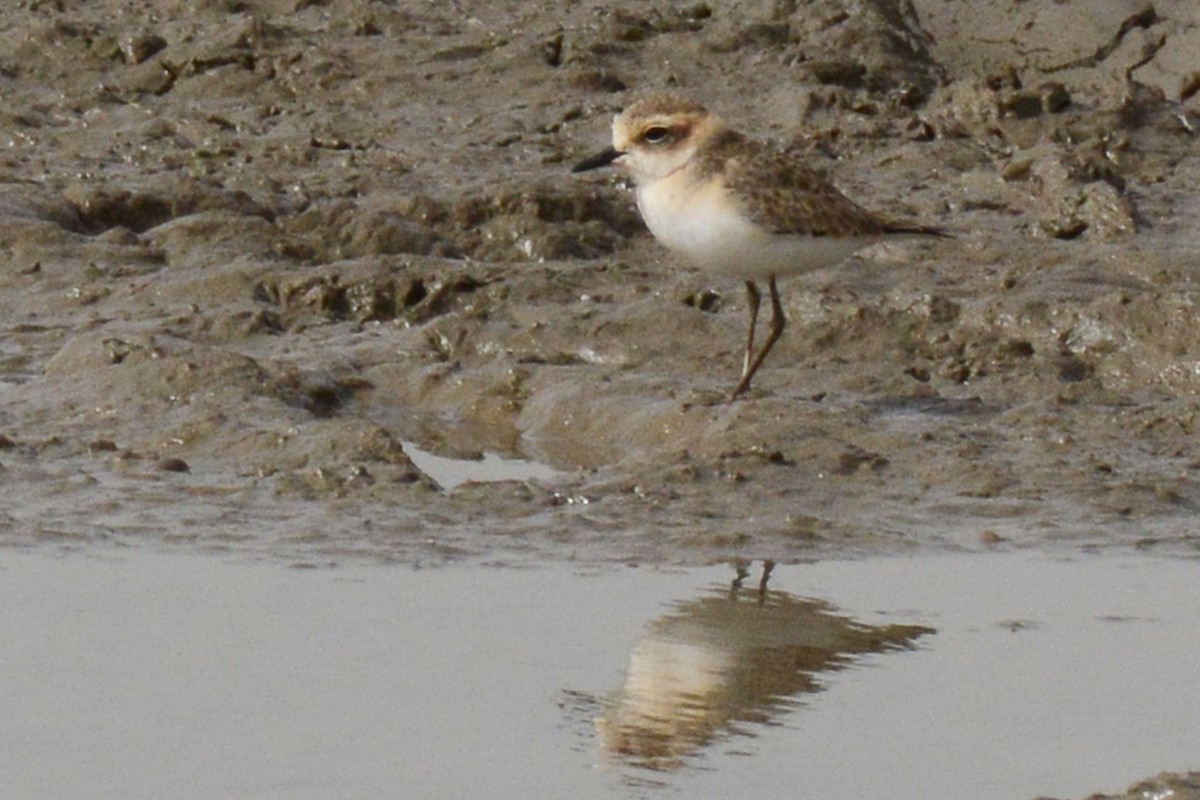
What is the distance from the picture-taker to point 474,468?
292 inches

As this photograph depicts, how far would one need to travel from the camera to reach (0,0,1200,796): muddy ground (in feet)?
22.7

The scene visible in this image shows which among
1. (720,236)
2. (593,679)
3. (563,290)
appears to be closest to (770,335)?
(720,236)

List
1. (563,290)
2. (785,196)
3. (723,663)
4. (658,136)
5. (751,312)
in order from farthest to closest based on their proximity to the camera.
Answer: (563,290) → (751,312) → (658,136) → (785,196) → (723,663)

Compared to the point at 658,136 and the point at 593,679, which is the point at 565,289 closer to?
the point at 658,136

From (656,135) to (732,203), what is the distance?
1.43 ft

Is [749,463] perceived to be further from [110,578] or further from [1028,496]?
[110,578]

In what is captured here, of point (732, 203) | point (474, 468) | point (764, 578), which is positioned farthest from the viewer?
point (732, 203)

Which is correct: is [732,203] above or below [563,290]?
above

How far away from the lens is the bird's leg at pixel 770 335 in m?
7.71

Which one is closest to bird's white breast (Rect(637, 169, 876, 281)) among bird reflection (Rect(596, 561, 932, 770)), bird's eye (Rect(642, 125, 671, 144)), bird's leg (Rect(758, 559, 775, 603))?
bird's eye (Rect(642, 125, 671, 144))

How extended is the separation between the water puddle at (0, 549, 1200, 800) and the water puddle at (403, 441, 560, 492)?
911mm

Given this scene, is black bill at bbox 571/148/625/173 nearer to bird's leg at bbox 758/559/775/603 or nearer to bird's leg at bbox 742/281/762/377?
bird's leg at bbox 742/281/762/377

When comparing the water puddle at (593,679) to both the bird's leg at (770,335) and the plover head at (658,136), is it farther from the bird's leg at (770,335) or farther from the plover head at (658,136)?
the plover head at (658,136)

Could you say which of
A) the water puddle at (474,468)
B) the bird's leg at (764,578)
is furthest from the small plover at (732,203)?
the bird's leg at (764,578)
